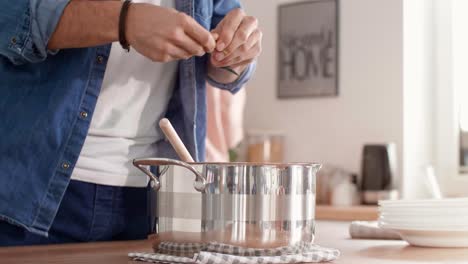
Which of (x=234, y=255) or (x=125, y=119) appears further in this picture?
(x=125, y=119)

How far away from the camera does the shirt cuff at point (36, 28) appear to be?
0.98 meters

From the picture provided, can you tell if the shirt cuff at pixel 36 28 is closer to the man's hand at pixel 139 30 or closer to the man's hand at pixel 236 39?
the man's hand at pixel 139 30

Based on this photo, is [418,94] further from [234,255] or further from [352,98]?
[234,255]

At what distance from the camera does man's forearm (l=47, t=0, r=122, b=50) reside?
96 centimetres

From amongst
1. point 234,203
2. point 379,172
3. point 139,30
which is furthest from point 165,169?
point 379,172

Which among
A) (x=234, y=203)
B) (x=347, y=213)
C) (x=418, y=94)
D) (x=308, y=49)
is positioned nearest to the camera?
(x=234, y=203)

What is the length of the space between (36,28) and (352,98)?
2762mm

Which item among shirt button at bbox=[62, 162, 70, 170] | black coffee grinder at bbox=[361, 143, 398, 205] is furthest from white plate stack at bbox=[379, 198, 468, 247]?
black coffee grinder at bbox=[361, 143, 398, 205]

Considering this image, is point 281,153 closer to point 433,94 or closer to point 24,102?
point 433,94

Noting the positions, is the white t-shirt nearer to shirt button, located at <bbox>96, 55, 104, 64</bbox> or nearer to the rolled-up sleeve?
shirt button, located at <bbox>96, 55, 104, 64</bbox>

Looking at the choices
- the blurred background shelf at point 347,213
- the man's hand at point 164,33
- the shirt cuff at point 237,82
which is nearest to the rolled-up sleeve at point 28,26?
the man's hand at point 164,33

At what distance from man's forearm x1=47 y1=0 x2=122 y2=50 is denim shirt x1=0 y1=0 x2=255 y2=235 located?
0.10 feet

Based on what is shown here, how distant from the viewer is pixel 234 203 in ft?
2.60

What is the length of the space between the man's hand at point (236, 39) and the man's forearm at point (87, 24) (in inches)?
5.5
